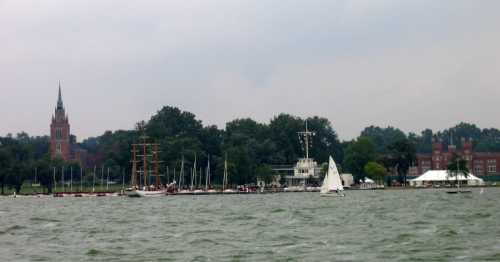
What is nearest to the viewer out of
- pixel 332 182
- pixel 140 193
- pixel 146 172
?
pixel 332 182

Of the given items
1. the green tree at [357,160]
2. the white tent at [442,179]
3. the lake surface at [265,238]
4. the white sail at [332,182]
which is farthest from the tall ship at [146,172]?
the lake surface at [265,238]

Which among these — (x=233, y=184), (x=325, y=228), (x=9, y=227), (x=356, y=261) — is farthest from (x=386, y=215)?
(x=233, y=184)

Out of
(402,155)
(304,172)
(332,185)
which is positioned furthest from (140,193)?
(402,155)

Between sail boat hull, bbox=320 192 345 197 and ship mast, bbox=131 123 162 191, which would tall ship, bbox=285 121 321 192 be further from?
sail boat hull, bbox=320 192 345 197

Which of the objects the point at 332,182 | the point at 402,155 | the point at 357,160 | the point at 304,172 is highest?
the point at 402,155

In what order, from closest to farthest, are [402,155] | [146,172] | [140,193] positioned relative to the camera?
[140,193]
[146,172]
[402,155]

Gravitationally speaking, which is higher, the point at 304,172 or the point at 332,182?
the point at 304,172

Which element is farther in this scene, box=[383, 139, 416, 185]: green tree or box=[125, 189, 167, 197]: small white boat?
box=[383, 139, 416, 185]: green tree

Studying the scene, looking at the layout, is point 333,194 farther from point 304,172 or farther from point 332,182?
point 304,172

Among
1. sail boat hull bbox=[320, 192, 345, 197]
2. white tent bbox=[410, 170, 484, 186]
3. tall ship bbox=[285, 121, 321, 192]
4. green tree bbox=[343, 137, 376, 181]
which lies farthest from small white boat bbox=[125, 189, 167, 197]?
white tent bbox=[410, 170, 484, 186]

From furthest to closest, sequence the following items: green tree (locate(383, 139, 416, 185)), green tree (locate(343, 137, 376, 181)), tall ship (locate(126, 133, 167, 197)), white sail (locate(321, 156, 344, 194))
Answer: green tree (locate(383, 139, 416, 185)) → green tree (locate(343, 137, 376, 181)) → tall ship (locate(126, 133, 167, 197)) → white sail (locate(321, 156, 344, 194))

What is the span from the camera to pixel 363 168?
195 metres

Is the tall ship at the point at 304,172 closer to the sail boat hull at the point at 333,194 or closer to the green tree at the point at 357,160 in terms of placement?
the green tree at the point at 357,160

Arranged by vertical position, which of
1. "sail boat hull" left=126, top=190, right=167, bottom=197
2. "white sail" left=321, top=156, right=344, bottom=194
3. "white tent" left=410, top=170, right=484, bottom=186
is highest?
"white tent" left=410, top=170, right=484, bottom=186
